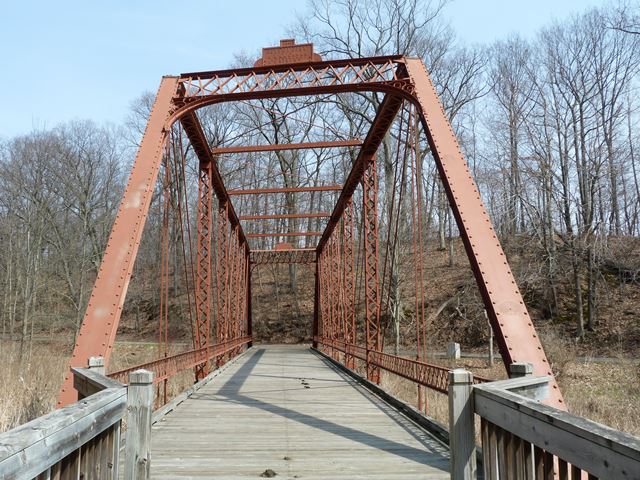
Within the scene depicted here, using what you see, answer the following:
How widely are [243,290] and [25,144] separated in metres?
14.4

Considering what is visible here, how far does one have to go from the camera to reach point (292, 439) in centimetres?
566

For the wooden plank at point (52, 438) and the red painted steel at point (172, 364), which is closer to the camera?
the wooden plank at point (52, 438)

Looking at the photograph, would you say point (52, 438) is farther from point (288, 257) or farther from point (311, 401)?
point (288, 257)

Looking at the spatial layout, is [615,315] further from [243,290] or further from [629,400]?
[243,290]

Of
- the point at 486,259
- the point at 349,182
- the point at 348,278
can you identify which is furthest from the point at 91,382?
the point at 348,278

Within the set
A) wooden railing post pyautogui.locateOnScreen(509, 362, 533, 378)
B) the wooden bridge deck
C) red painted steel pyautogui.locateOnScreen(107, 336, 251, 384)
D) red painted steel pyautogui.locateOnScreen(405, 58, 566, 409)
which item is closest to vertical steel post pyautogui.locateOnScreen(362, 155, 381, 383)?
the wooden bridge deck

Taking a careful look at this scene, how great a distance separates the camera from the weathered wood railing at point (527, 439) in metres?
1.58

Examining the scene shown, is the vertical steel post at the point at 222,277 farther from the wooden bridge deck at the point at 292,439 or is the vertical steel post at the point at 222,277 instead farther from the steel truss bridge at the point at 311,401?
the wooden bridge deck at the point at 292,439

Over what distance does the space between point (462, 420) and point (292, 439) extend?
10.2 ft

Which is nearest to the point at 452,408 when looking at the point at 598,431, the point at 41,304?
the point at 598,431

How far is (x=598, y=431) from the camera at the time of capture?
166 centimetres

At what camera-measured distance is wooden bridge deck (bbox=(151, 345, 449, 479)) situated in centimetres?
445

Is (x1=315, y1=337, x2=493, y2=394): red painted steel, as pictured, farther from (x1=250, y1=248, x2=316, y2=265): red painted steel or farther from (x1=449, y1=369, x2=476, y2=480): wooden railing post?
(x1=250, y1=248, x2=316, y2=265): red painted steel

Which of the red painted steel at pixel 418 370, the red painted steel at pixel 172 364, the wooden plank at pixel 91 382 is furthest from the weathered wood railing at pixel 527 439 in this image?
the red painted steel at pixel 172 364
